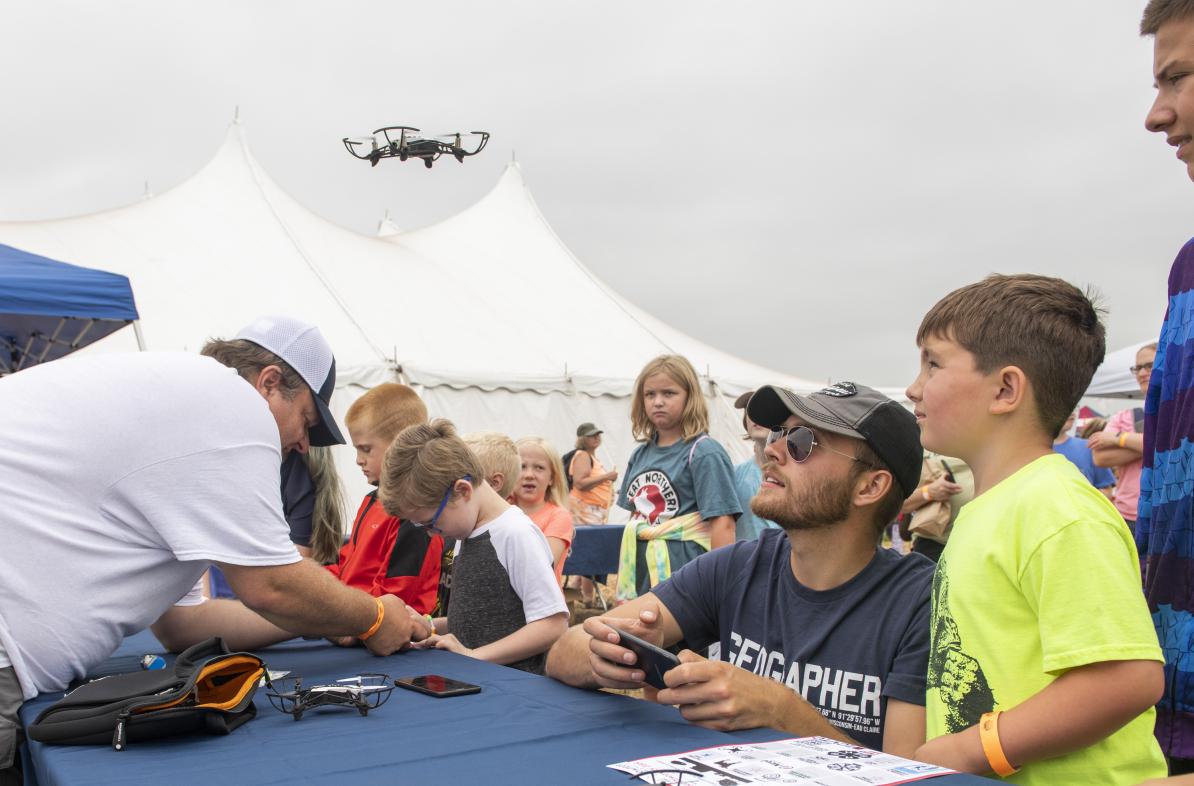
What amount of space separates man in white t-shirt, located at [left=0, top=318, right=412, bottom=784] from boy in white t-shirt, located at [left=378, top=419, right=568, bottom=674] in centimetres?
75

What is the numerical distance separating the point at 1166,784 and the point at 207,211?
12.6 metres

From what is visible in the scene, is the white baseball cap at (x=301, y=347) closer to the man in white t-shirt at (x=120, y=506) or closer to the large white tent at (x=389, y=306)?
the man in white t-shirt at (x=120, y=506)

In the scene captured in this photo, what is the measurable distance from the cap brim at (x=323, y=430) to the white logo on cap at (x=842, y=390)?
1.30m

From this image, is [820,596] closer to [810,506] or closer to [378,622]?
[810,506]

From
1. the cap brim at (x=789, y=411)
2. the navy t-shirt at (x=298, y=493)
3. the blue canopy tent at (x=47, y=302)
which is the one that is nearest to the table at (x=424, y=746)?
the cap brim at (x=789, y=411)

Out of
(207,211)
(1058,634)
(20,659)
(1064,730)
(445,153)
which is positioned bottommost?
(20,659)

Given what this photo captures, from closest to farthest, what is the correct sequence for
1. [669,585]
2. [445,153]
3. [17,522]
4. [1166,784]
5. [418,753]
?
[1166,784]
[418,753]
[17,522]
[669,585]
[445,153]

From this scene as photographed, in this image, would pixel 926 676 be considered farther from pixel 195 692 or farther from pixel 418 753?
pixel 195 692

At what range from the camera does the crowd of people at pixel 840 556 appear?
130 cm

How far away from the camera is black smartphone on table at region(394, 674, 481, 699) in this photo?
1.69m

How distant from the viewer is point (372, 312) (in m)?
11.2

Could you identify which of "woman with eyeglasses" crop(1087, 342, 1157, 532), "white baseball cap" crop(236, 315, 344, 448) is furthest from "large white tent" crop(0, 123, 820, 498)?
"white baseball cap" crop(236, 315, 344, 448)

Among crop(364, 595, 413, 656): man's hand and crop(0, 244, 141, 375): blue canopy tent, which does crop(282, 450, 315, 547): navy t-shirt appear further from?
crop(0, 244, 141, 375): blue canopy tent

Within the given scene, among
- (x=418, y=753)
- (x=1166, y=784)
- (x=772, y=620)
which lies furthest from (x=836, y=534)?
(x=418, y=753)
